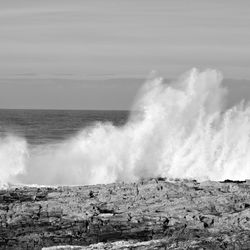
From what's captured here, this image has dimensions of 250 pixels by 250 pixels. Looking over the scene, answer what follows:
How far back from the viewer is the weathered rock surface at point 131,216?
1644 centimetres

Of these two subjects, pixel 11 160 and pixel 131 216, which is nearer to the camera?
pixel 131 216

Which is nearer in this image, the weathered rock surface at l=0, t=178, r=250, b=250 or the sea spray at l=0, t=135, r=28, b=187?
the weathered rock surface at l=0, t=178, r=250, b=250

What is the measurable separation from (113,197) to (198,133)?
60.3 feet

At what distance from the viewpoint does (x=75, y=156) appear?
40.5 m

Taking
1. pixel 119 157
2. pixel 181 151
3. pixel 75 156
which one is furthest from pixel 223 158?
pixel 75 156

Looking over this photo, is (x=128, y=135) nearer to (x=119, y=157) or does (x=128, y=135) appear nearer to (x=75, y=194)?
(x=119, y=157)

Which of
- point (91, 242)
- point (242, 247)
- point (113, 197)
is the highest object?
point (113, 197)

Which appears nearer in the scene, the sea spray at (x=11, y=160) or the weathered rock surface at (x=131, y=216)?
the weathered rock surface at (x=131, y=216)

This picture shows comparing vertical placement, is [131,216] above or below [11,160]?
below

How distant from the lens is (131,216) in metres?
18.5

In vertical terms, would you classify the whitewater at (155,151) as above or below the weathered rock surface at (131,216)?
above

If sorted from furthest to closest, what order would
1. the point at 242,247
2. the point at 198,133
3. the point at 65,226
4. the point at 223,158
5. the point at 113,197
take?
the point at 198,133 < the point at 223,158 < the point at 113,197 < the point at 65,226 < the point at 242,247

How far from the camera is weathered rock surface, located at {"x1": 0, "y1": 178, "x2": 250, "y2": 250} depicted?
16.4m

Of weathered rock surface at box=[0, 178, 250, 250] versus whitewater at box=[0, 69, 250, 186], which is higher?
whitewater at box=[0, 69, 250, 186]
